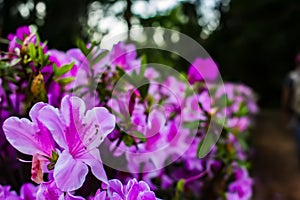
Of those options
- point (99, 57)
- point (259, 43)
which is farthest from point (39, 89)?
point (259, 43)

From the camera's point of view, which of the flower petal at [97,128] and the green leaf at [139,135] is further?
the green leaf at [139,135]

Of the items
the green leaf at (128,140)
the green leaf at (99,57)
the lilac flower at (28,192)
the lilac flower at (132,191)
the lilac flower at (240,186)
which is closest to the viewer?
the lilac flower at (132,191)

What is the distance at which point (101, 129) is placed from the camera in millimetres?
791

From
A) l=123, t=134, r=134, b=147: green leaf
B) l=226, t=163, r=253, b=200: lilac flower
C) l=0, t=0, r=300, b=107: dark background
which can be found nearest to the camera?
l=123, t=134, r=134, b=147: green leaf

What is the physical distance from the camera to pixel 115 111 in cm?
113

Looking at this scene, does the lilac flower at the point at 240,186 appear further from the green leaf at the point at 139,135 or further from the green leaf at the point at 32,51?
the green leaf at the point at 32,51

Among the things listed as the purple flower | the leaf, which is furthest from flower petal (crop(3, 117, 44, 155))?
the purple flower

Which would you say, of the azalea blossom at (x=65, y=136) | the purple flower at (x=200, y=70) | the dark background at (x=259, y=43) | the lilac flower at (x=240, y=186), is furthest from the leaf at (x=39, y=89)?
the dark background at (x=259, y=43)

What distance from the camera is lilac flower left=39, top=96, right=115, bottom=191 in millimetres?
736

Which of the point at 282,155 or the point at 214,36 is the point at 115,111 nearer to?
the point at 282,155

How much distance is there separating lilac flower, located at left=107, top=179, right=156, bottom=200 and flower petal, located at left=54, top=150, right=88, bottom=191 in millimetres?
54

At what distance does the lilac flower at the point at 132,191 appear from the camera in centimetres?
72

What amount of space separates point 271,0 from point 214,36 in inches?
102

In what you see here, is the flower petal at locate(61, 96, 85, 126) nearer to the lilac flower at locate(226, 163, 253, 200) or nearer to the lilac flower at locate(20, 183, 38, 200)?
the lilac flower at locate(20, 183, 38, 200)
